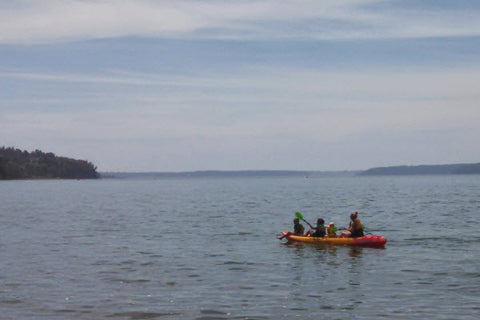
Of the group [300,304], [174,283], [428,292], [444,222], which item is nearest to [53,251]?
[174,283]

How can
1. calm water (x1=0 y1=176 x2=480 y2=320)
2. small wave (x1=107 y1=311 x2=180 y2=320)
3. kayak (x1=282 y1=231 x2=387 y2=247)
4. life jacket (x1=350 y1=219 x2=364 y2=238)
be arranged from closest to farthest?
1. small wave (x1=107 y1=311 x2=180 y2=320)
2. calm water (x1=0 y1=176 x2=480 y2=320)
3. kayak (x1=282 y1=231 x2=387 y2=247)
4. life jacket (x1=350 y1=219 x2=364 y2=238)

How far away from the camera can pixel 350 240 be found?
103 ft

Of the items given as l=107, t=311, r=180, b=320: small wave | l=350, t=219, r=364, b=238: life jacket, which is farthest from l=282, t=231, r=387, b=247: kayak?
l=107, t=311, r=180, b=320: small wave

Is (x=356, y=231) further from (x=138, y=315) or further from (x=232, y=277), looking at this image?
(x=138, y=315)

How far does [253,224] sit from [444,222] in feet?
50.4

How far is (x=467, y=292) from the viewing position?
62.1ft

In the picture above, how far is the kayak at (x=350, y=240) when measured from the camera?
100 ft

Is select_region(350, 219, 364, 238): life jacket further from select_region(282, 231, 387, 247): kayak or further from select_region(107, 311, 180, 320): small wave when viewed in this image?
select_region(107, 311, 180, 320): small wave

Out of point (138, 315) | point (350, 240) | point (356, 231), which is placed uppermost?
point (356, 231)

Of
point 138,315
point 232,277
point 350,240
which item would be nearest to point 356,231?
point 350,240

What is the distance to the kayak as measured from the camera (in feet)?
100

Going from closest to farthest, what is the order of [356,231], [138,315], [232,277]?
[138,315] → [232,277] → [356,231]

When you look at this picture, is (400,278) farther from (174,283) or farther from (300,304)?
(174,283)

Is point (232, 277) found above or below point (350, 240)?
below
